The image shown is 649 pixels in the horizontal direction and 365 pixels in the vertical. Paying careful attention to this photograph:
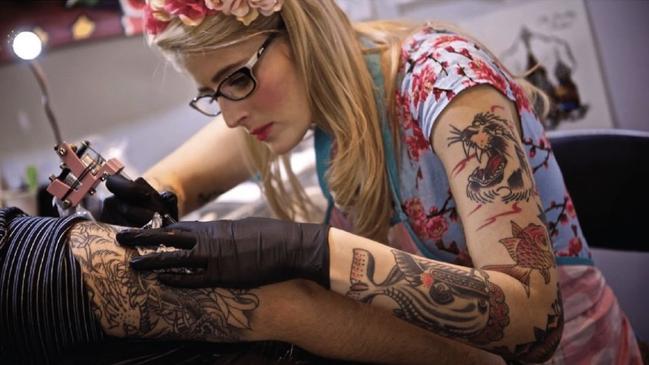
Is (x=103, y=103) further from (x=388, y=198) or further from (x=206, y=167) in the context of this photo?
(x=388, y=198)

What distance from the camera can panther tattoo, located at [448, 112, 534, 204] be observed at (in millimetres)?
970

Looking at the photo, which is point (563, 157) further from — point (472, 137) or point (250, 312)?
point (250, 312)

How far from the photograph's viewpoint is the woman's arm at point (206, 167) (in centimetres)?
154

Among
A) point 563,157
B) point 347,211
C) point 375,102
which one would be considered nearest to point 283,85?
point 375,102

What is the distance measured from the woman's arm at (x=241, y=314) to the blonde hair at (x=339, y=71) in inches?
12.3

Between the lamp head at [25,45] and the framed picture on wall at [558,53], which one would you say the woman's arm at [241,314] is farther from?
the framed picture on wall at [558,53]

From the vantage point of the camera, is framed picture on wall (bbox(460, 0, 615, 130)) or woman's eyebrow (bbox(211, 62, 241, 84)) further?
framed picture on wall (bbox(460, 0, 615, 130))

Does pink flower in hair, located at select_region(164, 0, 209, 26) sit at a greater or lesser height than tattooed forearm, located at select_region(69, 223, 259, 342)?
greater

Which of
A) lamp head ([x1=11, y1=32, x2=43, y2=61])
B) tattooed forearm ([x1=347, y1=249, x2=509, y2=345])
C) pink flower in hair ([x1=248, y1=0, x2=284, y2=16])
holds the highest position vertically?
lamp head ([x1=11, y1=32, x2=43, y2=61])

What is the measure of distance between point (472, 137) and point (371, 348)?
0.35m

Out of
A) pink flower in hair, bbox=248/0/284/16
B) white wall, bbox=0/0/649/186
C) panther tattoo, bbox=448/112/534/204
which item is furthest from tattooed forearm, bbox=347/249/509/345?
white wall, bbox=0/0/649/186

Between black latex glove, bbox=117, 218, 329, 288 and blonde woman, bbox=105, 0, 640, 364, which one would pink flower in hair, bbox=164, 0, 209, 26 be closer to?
blonde woman, bbox=105, 0, 640, 364

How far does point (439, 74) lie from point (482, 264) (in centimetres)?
32

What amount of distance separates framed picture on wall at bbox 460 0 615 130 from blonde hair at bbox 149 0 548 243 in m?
0.85
